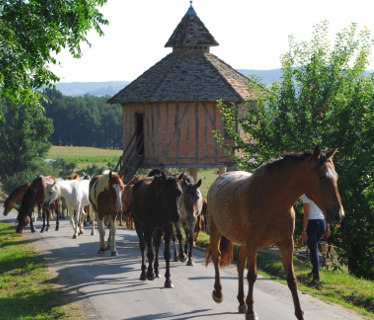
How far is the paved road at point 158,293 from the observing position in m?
8.20

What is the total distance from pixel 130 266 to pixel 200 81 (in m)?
16.2

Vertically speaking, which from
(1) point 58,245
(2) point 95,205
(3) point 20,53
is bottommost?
(1) point 58,245

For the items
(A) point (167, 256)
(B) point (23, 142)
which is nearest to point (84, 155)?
(B) point (23, 142)

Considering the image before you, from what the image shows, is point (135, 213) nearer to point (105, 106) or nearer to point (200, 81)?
point (200, 81)

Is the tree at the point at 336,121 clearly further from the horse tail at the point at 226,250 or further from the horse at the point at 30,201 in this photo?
the horse at the point at 30,201

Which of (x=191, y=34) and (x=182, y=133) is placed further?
(x=191, y=34)

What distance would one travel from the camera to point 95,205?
49.1 feet

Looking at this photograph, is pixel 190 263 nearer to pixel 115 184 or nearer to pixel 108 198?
pixel 115 184

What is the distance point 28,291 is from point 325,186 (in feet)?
21.1

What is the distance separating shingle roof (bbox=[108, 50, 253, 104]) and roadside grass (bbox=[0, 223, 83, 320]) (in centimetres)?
1281

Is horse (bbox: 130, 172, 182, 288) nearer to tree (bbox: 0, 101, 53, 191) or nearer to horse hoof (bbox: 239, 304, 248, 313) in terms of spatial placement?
horse hoof (bbox: 239, 304, 248, 313)

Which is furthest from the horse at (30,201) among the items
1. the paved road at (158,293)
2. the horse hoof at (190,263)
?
the horse hoof at (190,263)

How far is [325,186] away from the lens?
21.2ft

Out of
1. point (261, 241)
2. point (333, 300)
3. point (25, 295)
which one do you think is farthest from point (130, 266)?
point (261, 241)
